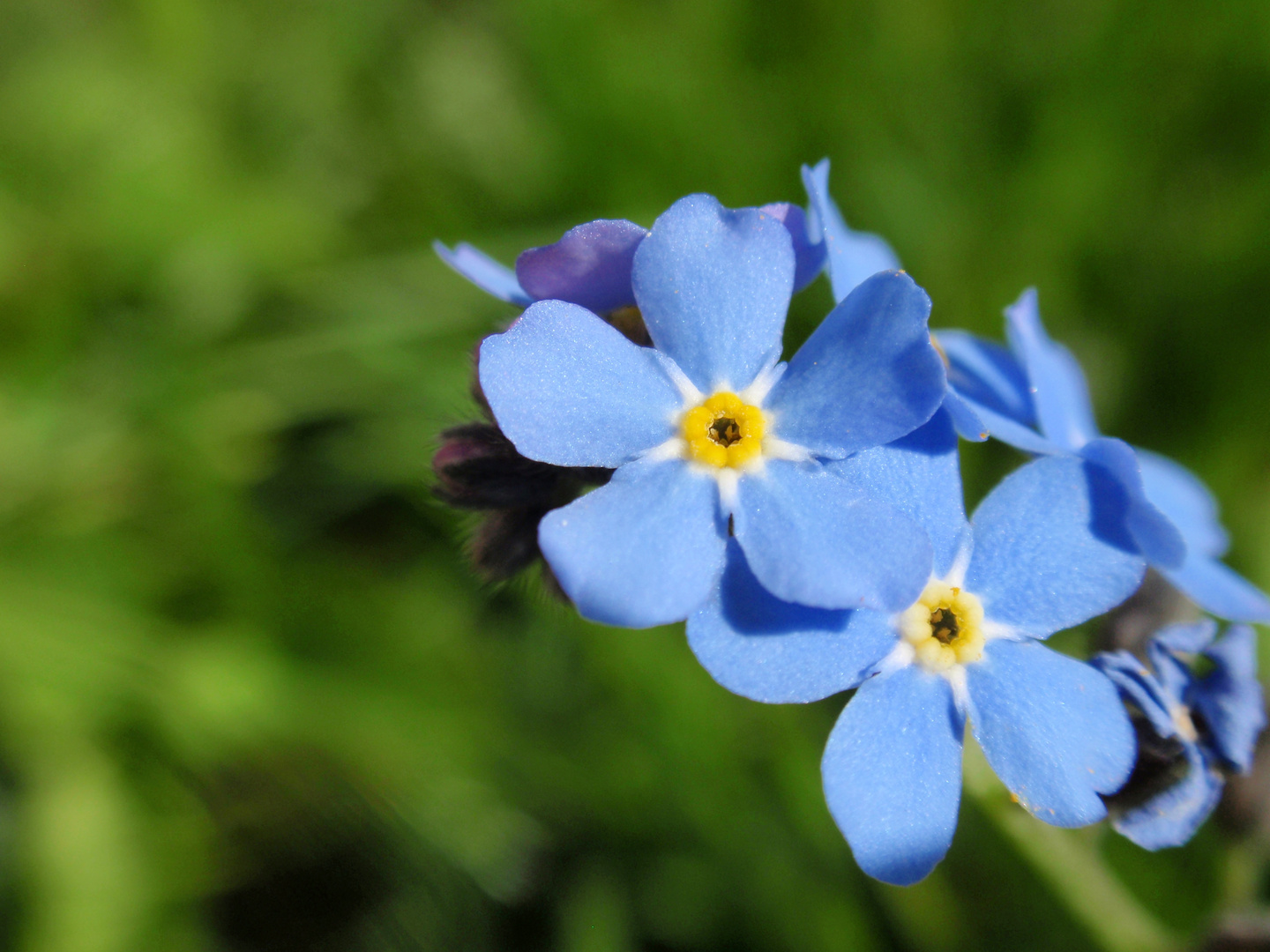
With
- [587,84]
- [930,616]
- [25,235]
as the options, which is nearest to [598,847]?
[930,616]

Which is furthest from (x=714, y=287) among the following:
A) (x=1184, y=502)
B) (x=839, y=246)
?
(x=1184, y=502)

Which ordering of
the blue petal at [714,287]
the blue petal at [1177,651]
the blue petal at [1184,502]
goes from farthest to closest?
the blue petal at [1184,502], the blue petal at [1177,651], the blue petal at [714,287]

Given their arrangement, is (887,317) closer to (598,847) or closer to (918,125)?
(598,847)

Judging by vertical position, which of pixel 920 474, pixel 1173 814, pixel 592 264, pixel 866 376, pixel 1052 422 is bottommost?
pixel 1173 814

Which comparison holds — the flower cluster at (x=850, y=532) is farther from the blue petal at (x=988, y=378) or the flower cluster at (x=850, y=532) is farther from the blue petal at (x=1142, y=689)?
the blue petal at (x=988, y=378)

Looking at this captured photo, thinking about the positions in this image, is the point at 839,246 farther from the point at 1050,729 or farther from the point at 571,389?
the point at 1050,729

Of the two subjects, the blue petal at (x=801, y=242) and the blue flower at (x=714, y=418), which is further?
the blue petal at (x=801, y=242)

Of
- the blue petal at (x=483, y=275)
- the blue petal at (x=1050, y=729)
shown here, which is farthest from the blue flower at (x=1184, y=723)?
the blue petal at (x=483, y=275)
